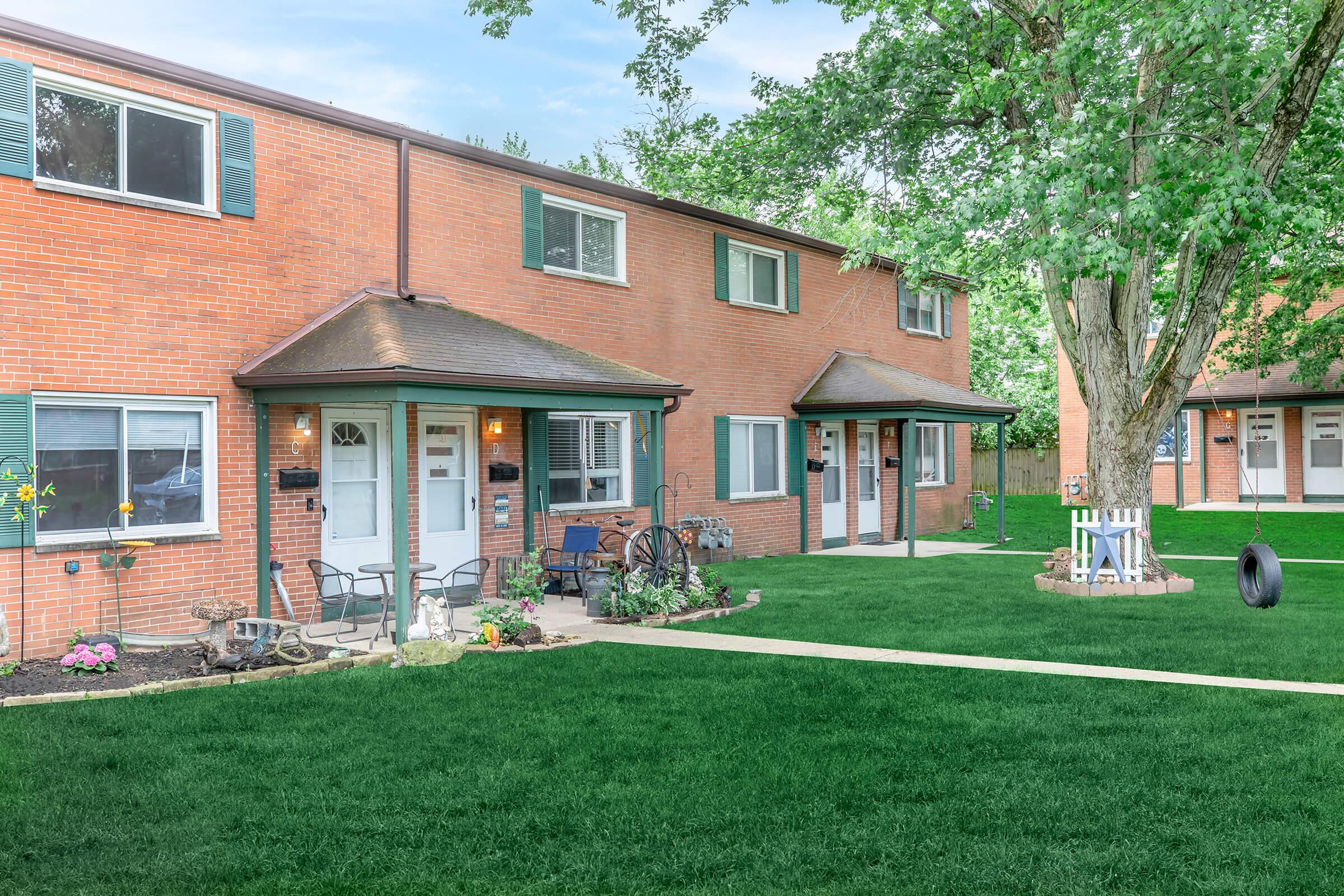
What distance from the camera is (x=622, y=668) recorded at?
27.2 feet

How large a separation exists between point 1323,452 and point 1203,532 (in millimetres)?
6610

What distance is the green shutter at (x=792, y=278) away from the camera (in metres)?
17.5

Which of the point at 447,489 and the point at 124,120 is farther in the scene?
the point at 447,489

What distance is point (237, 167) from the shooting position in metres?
10.0

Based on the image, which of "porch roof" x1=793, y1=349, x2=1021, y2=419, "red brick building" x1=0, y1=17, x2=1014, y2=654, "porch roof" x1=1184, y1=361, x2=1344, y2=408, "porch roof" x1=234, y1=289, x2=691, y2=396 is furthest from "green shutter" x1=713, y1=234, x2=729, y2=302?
"porch roof" x1=1184, y1=361, x2=1344, y2=408

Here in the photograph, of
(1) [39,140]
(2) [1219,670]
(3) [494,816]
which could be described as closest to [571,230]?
(1) [39,140]

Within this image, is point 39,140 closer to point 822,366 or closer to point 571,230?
point 571,230

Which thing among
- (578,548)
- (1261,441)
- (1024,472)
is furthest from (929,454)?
A: (1024,472)

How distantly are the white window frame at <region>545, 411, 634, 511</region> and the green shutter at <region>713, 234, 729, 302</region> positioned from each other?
111 inches

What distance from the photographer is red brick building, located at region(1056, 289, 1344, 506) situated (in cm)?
2405

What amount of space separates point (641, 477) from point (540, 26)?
50.0 m

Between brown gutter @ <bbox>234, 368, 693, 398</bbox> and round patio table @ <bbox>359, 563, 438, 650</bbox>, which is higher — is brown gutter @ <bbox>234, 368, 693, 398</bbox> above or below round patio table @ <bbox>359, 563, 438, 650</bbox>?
above

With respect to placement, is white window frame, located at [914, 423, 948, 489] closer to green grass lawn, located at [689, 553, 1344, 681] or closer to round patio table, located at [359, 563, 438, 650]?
green grass lawn, located at [689, 553, 1344, 681]

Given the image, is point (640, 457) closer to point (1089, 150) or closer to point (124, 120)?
point (1089, 150)
